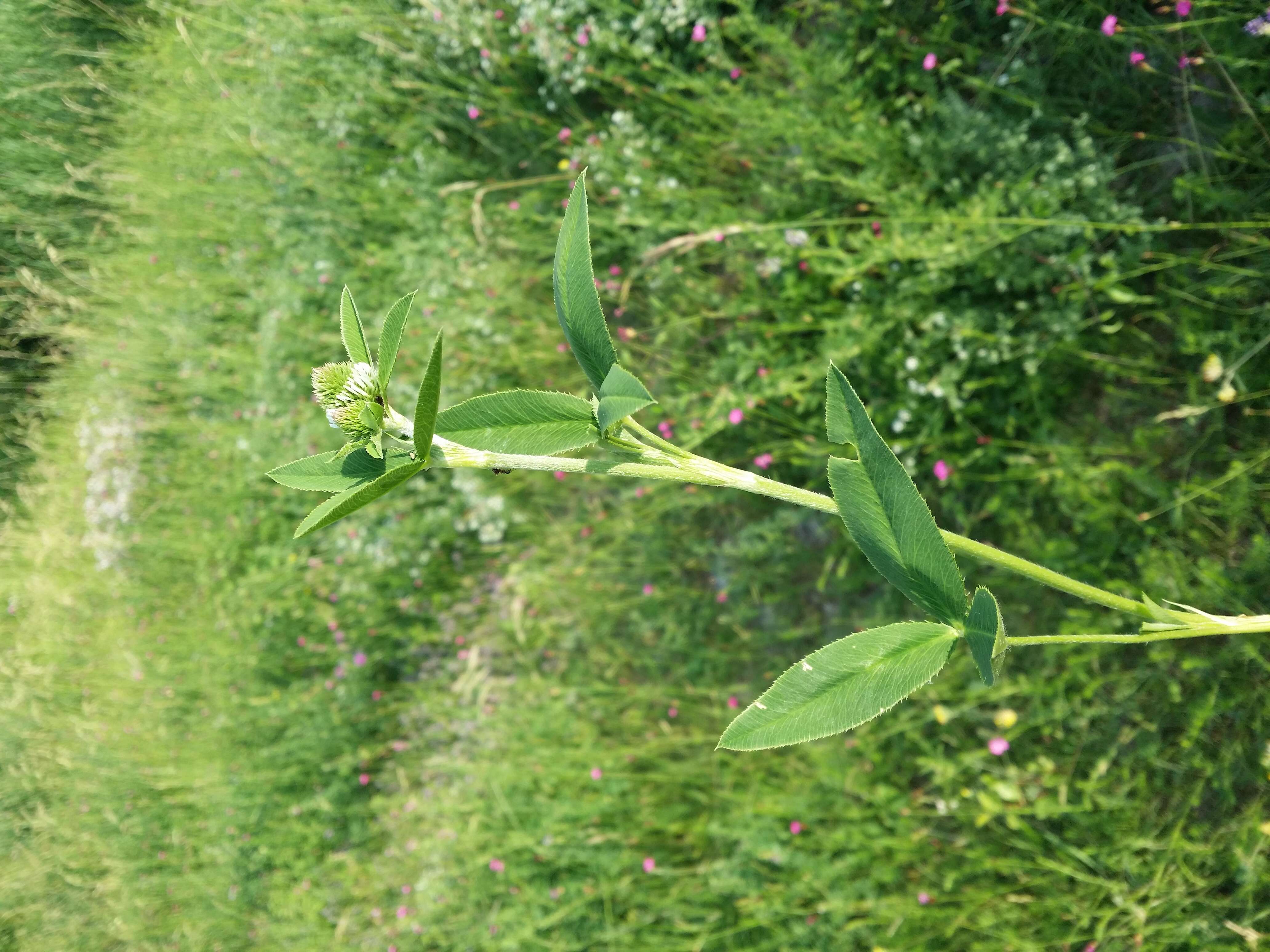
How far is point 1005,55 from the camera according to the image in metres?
2.01

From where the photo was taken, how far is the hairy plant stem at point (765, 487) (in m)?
0.69

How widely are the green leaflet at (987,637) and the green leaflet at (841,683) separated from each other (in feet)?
0.11

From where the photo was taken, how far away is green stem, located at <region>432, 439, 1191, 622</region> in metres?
0.69

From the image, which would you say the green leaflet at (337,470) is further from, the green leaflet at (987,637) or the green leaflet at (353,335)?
the green leaflet at (987,637)

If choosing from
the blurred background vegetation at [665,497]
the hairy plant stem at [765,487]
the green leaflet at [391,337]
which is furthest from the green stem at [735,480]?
the blurred background vegetation at [665,497]

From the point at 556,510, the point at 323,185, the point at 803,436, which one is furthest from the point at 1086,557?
the point at 323,185

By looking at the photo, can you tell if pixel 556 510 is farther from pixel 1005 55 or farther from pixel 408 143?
pixel 1005 55

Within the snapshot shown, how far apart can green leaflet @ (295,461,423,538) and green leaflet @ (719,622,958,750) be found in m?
0.37

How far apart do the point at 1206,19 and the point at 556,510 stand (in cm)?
225

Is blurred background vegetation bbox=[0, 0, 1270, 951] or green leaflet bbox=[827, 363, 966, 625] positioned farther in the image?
blurred background vegetation bbox=[0, 0, 1270, 951]

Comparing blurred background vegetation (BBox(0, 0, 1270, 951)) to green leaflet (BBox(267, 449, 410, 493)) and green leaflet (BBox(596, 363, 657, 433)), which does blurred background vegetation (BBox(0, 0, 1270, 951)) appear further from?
green leaflet (BBox(267, 449, 410, 493))

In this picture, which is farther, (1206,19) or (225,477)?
(225,477)

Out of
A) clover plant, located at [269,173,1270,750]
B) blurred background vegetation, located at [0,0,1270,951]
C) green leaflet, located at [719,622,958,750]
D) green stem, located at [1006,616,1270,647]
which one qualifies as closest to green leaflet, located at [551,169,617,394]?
clover plant, located at [269,173,1270,750]

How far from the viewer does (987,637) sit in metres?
0.68
